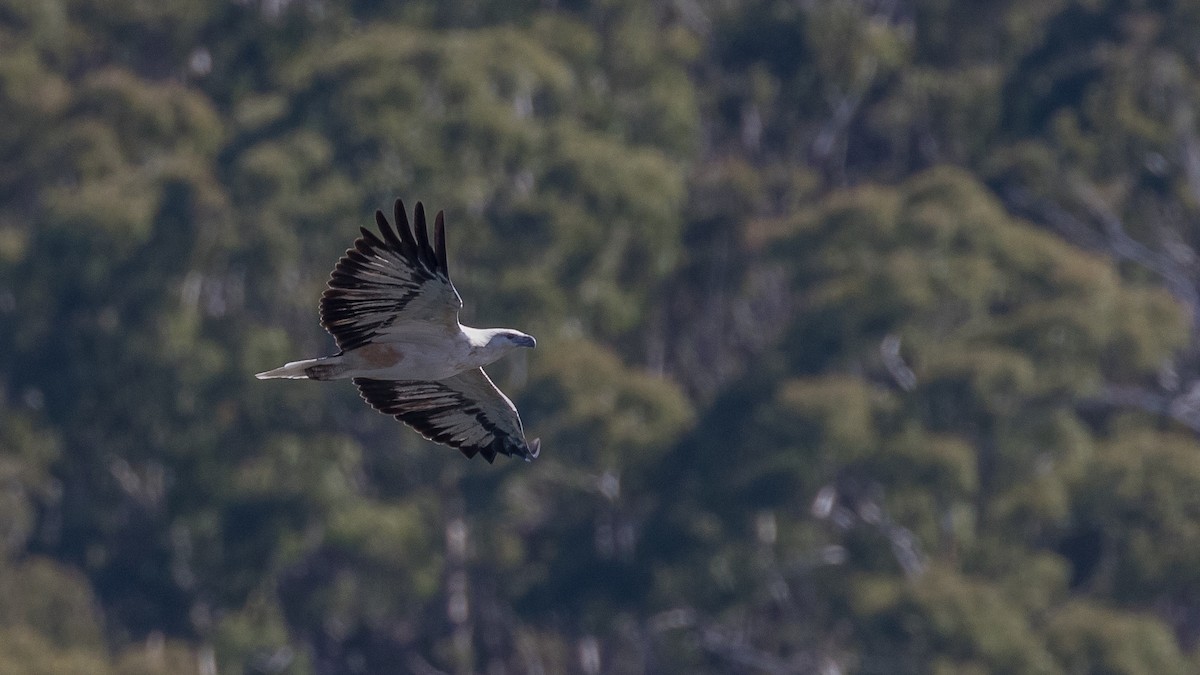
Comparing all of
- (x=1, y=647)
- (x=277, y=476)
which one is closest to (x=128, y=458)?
(x=277, y=476)

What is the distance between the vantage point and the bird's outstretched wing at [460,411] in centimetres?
1100

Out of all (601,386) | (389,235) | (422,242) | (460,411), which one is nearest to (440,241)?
(422,242)

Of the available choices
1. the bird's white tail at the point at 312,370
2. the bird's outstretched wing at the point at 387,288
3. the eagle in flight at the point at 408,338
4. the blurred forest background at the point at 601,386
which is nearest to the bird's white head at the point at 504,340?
the eagle in flight at the point at 408,338

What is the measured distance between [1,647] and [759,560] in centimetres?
777

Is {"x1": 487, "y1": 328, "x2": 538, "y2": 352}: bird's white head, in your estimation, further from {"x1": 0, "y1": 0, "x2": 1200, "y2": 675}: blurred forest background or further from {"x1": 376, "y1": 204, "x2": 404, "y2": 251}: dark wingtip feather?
{"x1": 0, "y1": 0, "x2": 1200, "y2": 675}: blurred forest background

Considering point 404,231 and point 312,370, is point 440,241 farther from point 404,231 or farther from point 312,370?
point 312,370

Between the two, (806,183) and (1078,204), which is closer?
(1078,204)

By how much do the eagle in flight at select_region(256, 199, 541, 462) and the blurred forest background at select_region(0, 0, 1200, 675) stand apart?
1167cm

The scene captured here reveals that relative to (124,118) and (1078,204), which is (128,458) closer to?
(124,118)

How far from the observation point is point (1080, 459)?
77.0 ft

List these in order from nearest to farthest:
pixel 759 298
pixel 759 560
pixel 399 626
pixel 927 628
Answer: pixel 927 628, pixel 759 560, pixel 399 626, pixel 759 298

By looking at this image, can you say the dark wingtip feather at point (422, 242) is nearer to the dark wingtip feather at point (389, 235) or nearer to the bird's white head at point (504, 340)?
the dark wingtip feather at point (389, 235)

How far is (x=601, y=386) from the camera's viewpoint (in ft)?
78.1

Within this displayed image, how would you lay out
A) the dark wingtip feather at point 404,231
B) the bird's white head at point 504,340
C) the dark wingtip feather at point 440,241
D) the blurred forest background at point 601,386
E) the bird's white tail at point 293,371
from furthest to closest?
the blurred forest background at point 601,386 < the bird's white head at point 504,340 < the bird's white tail at point 293,371 < the dark wingtip feather at point 404,231 < the dark wingtip feather at point 440,241
